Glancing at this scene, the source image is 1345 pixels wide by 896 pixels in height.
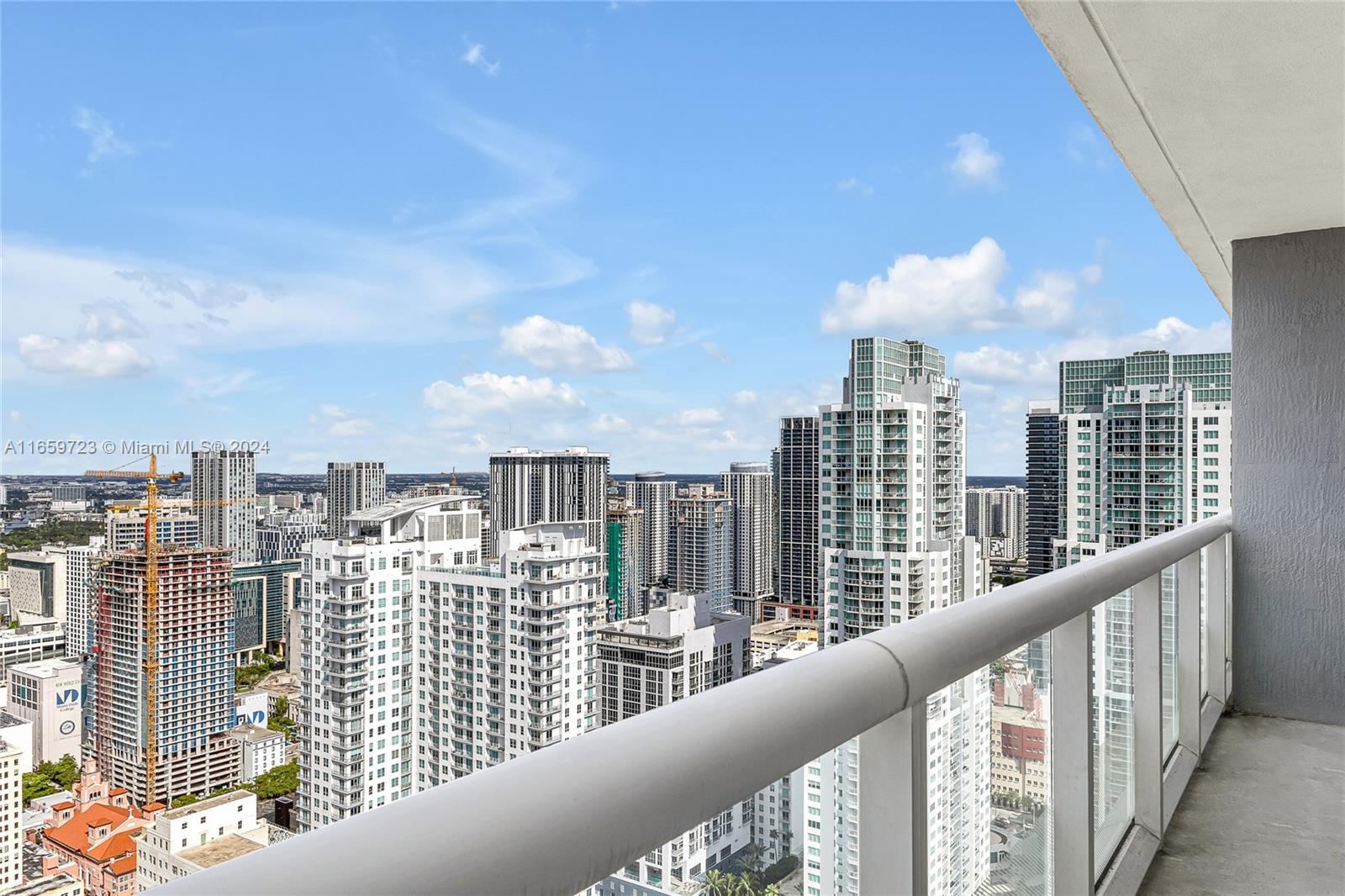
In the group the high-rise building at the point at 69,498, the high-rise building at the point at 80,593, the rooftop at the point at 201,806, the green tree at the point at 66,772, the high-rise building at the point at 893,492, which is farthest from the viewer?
the high-rise building at the point at 893,492

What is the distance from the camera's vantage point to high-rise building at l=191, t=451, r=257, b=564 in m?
19.1

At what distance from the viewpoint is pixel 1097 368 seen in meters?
16.9

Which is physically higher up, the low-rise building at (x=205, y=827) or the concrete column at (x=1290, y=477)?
the concrete column at (x=1290, y=477)

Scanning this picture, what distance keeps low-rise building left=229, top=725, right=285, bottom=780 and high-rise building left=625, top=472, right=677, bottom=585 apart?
1036 cm

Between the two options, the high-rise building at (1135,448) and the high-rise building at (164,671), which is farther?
the high-rise building at (164,671)

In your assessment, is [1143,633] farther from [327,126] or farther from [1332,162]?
[327,126]

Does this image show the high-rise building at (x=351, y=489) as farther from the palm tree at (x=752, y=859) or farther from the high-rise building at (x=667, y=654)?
the palm tree at (x=752, y=859)

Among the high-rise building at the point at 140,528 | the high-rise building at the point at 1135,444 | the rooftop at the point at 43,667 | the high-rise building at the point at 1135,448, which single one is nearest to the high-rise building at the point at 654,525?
the high-rise building at the point at 140,528

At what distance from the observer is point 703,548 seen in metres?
24.6

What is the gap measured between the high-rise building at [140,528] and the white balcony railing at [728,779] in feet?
63.3

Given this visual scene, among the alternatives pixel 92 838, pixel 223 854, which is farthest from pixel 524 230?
pixel 223 854

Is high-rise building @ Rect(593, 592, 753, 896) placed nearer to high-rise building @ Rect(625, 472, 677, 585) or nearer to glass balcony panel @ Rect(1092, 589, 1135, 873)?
glass balcony panel @ Rect(1092, 589, 1135, 873)

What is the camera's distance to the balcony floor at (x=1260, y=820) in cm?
202

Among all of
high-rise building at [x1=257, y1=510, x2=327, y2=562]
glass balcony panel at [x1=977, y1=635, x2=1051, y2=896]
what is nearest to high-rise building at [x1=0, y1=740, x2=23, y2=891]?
glass balcony panel at [x1=977, y1=635, x2=1051, y2=896]
